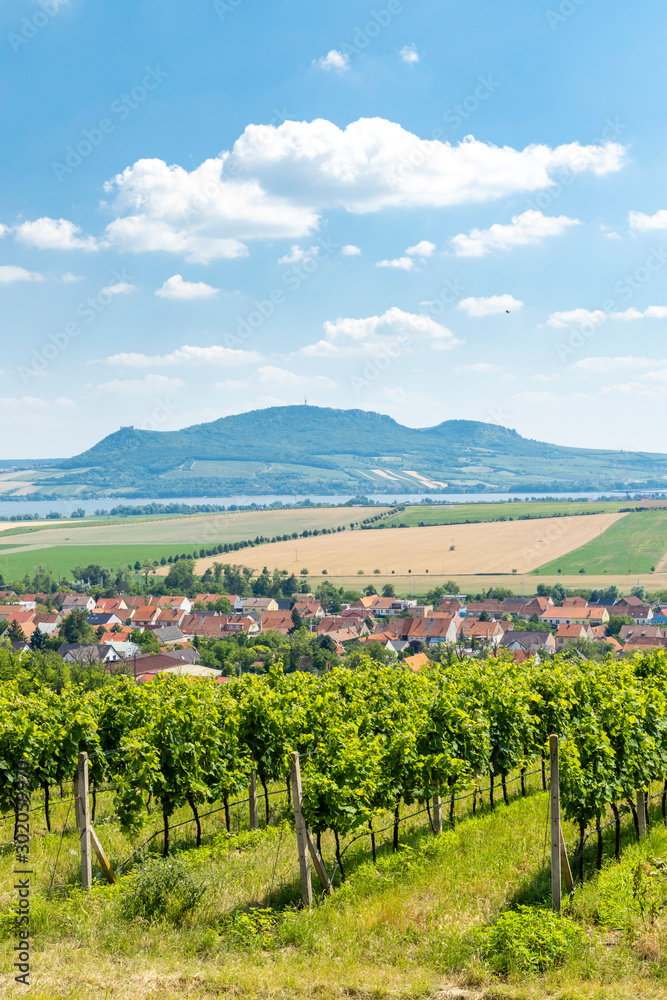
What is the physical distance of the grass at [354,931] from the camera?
7.86m

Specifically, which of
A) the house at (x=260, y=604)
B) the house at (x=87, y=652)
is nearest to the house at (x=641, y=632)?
the house at (x=260, y=604)

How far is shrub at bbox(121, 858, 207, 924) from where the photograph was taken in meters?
9.53

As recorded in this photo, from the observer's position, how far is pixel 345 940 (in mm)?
8805

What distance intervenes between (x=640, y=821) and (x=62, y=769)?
10.9 metres

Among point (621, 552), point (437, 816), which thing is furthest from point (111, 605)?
point (437, 816)

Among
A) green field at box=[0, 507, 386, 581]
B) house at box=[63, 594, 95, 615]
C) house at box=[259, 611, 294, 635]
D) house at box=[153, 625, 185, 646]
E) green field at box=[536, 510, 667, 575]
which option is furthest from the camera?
green field at box=[0, 507, 386, 581]

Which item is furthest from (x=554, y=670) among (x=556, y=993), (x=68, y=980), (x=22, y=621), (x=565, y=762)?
(x=22, y=621)

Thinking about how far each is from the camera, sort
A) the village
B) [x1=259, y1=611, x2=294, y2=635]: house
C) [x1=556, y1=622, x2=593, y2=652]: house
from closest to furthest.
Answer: the village < [x1=556, y1=622, x2=593, y2=652]: house < [x1=259, y1=611, x2=294, y2=635]: house

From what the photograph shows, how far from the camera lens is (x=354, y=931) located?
898 centimetres

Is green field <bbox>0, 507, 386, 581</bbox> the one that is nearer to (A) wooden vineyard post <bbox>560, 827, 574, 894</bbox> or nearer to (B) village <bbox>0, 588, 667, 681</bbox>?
(B) village <bbox>0, 588, 667, 681</bbox>

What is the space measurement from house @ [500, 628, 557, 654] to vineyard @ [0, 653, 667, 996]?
A: 57893 mm

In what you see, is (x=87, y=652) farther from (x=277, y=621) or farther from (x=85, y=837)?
(x=85, y=837)

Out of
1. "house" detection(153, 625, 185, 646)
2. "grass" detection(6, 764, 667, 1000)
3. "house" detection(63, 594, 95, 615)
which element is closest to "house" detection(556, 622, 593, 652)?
"house" detection(153, 625, 185, 646)

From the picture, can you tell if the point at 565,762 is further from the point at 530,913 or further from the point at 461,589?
the point at 461,589
